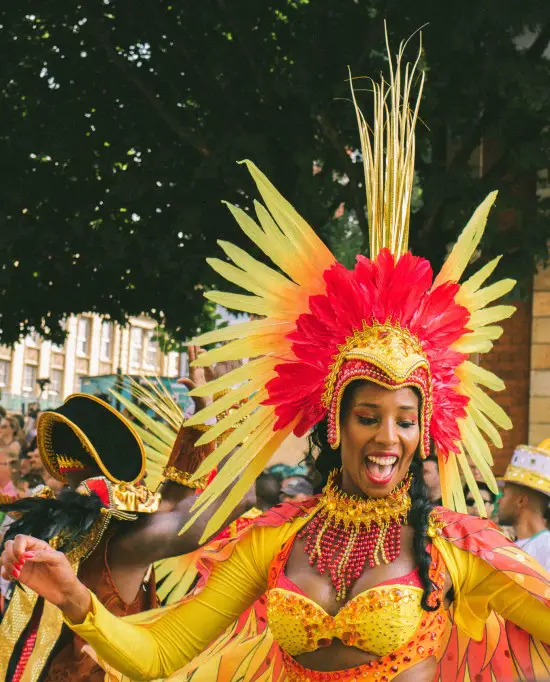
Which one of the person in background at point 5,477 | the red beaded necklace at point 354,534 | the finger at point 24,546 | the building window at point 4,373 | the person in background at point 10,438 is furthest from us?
the building window at point 4,373

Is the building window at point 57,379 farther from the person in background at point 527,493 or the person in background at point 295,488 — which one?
the person in background at point 527,493

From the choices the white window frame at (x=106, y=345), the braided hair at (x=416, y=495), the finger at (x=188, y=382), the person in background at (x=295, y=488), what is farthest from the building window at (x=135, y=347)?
the braided hair at (x=416, y=495)

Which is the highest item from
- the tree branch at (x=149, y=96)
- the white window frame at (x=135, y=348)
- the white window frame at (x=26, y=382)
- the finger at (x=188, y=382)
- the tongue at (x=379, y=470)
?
the tree branch at (x=149, y=96)

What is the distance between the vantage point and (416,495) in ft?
11.1

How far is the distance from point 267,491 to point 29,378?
47.1 metres

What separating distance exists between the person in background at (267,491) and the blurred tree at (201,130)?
6.87 feet

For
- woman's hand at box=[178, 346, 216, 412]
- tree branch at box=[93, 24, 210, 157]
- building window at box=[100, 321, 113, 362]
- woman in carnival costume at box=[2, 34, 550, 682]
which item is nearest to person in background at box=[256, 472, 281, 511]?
woman's hand at box=[178, 346, 216, 412]

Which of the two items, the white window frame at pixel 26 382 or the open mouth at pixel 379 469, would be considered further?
the white window frame at pixel 26 382

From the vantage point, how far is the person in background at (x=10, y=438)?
9391mm

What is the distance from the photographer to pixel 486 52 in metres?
8.22

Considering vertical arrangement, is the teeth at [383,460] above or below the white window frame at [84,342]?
below

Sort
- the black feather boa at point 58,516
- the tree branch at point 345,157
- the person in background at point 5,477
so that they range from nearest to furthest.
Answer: the black feather boa at point 58,516 → the person in background at point 5,477 → the tree branch at point 345,157

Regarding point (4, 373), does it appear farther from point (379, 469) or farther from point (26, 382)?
point (379, 469)

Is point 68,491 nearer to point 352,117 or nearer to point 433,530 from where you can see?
point 433,530
